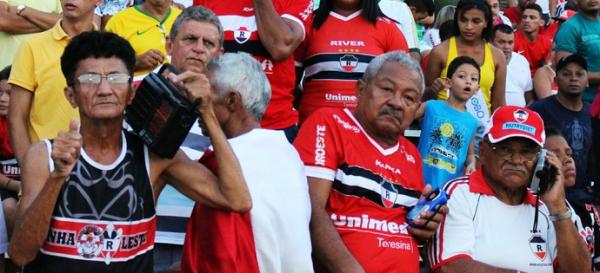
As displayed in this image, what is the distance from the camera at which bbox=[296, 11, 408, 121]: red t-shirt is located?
6250 mm

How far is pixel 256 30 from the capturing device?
5848 mm

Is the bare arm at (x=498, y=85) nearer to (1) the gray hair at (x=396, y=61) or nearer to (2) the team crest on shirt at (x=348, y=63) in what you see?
(2) the team crest on shirt at (x=348, y=63)

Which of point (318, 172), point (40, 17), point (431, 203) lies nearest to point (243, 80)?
point (318, 172)

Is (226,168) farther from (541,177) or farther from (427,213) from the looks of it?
(541,177)

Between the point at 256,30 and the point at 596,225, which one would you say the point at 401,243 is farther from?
the point at 596,225

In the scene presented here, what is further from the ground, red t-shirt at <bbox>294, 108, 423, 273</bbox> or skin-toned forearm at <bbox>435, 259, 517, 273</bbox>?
red t-shirt at <bbox>294, 108, 423, 273</bbox>

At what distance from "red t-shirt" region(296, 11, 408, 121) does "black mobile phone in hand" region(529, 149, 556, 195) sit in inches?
53.4

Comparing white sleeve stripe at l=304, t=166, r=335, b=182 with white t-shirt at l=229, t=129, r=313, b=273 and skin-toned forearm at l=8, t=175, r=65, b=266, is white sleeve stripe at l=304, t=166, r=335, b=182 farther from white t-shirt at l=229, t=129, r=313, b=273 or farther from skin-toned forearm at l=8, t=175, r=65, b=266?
skin-toned forearm at l=8, t=175, r=65, b=266

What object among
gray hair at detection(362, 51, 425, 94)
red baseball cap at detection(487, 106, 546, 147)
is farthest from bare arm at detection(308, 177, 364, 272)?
red baseball cap at detection(487, 106, 546, 147)

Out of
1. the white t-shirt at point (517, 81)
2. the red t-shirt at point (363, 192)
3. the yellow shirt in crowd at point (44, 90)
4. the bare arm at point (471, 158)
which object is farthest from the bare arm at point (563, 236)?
the white t-shirt at point (517, 81)

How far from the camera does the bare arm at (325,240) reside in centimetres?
476

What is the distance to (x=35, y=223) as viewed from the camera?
3.99 meters

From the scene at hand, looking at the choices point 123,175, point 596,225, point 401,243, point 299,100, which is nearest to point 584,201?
point 596,225

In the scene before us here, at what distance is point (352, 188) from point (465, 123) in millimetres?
2501
